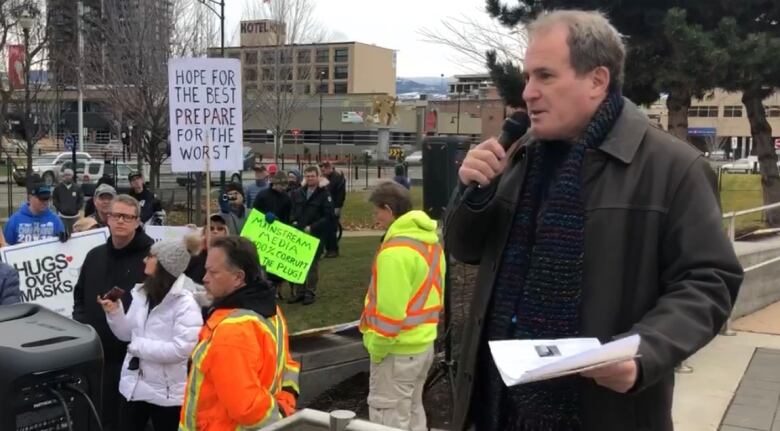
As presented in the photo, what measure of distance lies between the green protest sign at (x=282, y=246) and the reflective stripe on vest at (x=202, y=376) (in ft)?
17.6

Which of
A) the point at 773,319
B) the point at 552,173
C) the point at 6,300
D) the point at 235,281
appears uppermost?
the point at 552,173

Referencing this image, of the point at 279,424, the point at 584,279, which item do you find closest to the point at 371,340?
the point at 279,424

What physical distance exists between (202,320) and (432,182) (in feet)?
8.96

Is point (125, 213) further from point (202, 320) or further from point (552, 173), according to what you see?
point (552, 173)

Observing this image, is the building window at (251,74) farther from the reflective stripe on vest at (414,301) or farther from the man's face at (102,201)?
the reflective stripe on vest at (414,301)

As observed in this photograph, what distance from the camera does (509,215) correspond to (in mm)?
2049

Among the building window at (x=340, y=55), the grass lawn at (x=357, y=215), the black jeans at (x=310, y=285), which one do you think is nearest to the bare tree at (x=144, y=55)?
the grass lawn at (x=357, y=215)

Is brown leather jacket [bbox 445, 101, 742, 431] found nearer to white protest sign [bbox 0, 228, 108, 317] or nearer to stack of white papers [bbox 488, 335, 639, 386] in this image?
stack of white papers [bbox 488, 335, 639, 386]

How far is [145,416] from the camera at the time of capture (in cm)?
441

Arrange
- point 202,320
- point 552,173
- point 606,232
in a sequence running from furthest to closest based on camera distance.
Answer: point 202,320 < point 552,173 < point 606,232

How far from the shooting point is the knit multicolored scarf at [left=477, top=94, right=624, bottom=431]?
1.85 m

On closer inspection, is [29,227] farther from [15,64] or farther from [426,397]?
[15,64]

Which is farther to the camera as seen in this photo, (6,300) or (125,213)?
(125,213)

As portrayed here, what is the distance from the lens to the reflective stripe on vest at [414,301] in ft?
16.1
